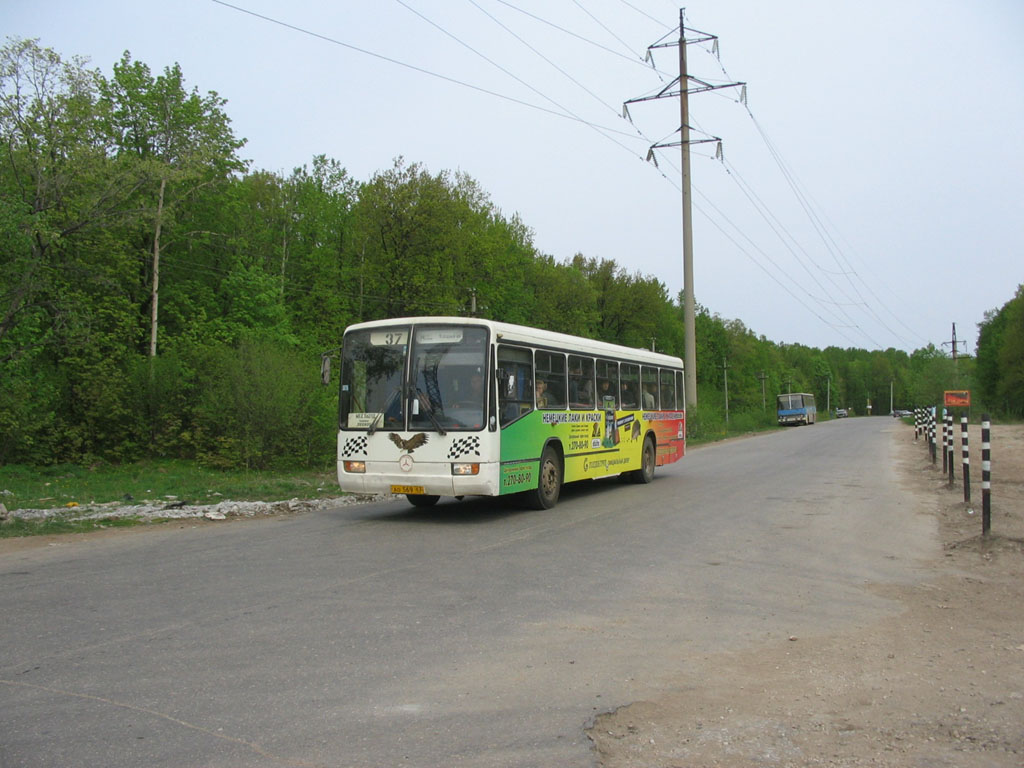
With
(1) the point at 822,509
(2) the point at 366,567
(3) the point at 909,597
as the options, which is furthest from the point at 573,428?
(3) the point at 909,597

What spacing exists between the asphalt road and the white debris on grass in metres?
1.24

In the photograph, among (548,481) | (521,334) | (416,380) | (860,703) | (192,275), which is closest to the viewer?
(860,703)

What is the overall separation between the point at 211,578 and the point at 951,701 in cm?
628

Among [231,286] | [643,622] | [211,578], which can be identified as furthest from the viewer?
[231,286]

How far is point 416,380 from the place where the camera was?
11727 millimetres

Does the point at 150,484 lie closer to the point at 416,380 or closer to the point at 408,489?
the point at 408,489

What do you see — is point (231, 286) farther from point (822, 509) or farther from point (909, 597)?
point (909, 597)

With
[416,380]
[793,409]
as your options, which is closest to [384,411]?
[416,380]

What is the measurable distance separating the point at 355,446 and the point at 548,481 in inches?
128

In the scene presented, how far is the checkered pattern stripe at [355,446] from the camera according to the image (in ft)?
39.0

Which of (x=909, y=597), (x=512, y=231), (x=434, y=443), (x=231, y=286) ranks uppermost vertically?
(x=512, y=231)

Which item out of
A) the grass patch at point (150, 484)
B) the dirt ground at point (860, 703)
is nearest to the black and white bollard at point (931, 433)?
the grass patch at point (150, 484)

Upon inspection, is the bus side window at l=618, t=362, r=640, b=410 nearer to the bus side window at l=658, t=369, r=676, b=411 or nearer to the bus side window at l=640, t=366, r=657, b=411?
the bus side window at l=640, t=366, r=657, b=411

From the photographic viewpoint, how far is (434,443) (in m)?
11.4
